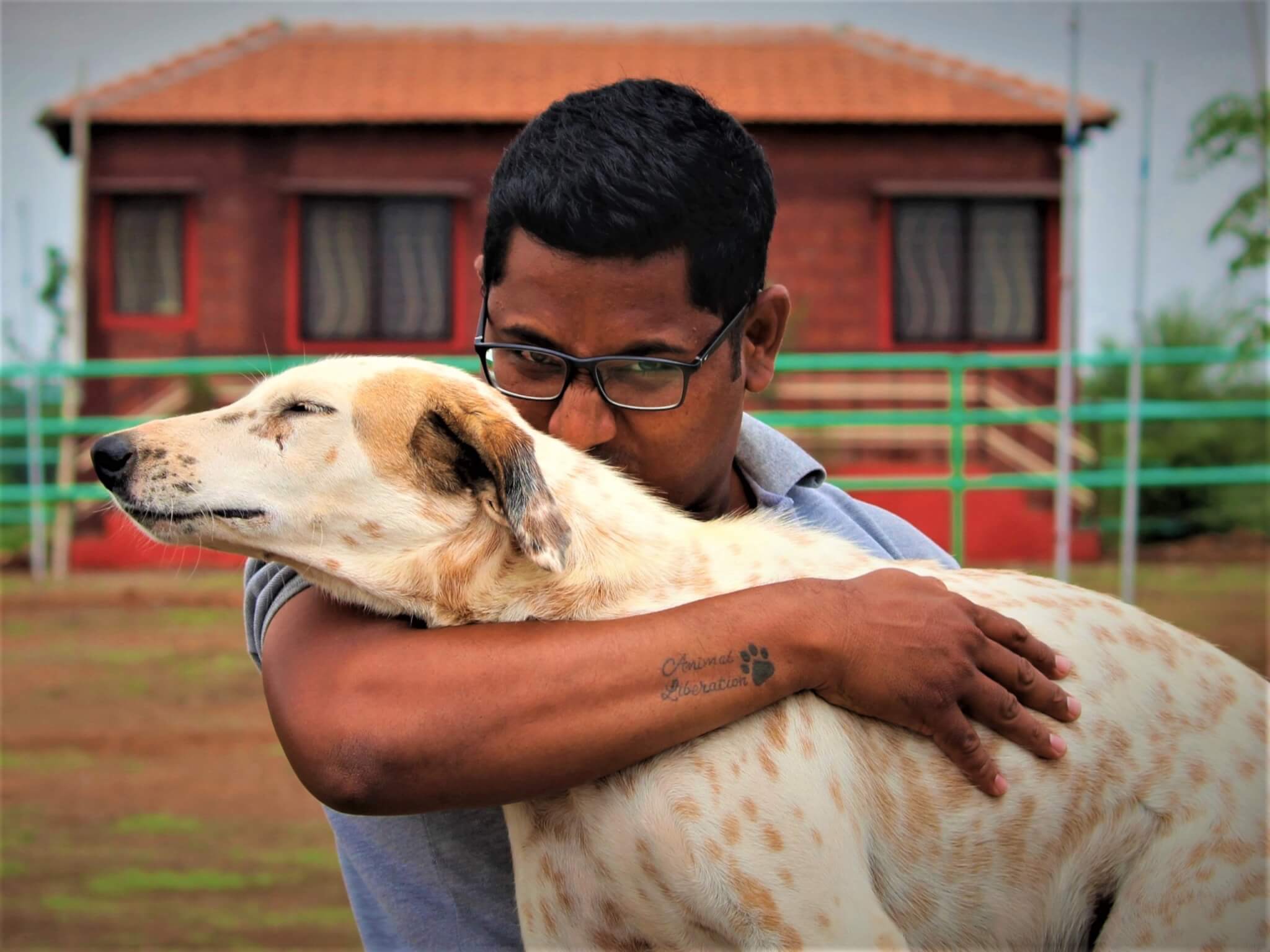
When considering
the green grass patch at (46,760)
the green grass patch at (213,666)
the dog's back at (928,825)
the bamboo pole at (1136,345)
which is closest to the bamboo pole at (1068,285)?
the bamboo pole at (1136,345)

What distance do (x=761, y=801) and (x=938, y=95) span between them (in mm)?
16436

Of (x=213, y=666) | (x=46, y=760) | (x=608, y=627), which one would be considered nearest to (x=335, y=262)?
(x=213, y=666)

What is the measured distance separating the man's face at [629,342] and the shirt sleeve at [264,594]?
0.55 m

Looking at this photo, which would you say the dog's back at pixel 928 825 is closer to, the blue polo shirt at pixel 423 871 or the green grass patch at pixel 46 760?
the blue polo shirt at pixel 423 871

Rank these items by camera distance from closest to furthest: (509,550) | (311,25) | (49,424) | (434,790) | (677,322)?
(434,790), (509,550), (677,322), (49,424), (311,25)

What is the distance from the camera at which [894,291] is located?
1672 cm

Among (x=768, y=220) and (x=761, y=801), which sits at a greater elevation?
(x=768, y=220)

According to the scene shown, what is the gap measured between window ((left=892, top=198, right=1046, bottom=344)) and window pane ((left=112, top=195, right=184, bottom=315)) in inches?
391

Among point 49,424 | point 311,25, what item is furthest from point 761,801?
point 311,25

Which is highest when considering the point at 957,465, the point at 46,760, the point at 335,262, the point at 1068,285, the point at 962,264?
the point at 962,264

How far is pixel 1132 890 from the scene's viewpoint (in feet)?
6.85

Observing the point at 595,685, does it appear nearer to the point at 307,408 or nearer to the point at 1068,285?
the point at 307,408

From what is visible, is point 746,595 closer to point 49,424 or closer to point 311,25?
point 49,424

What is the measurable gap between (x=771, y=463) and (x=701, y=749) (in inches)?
39.5
